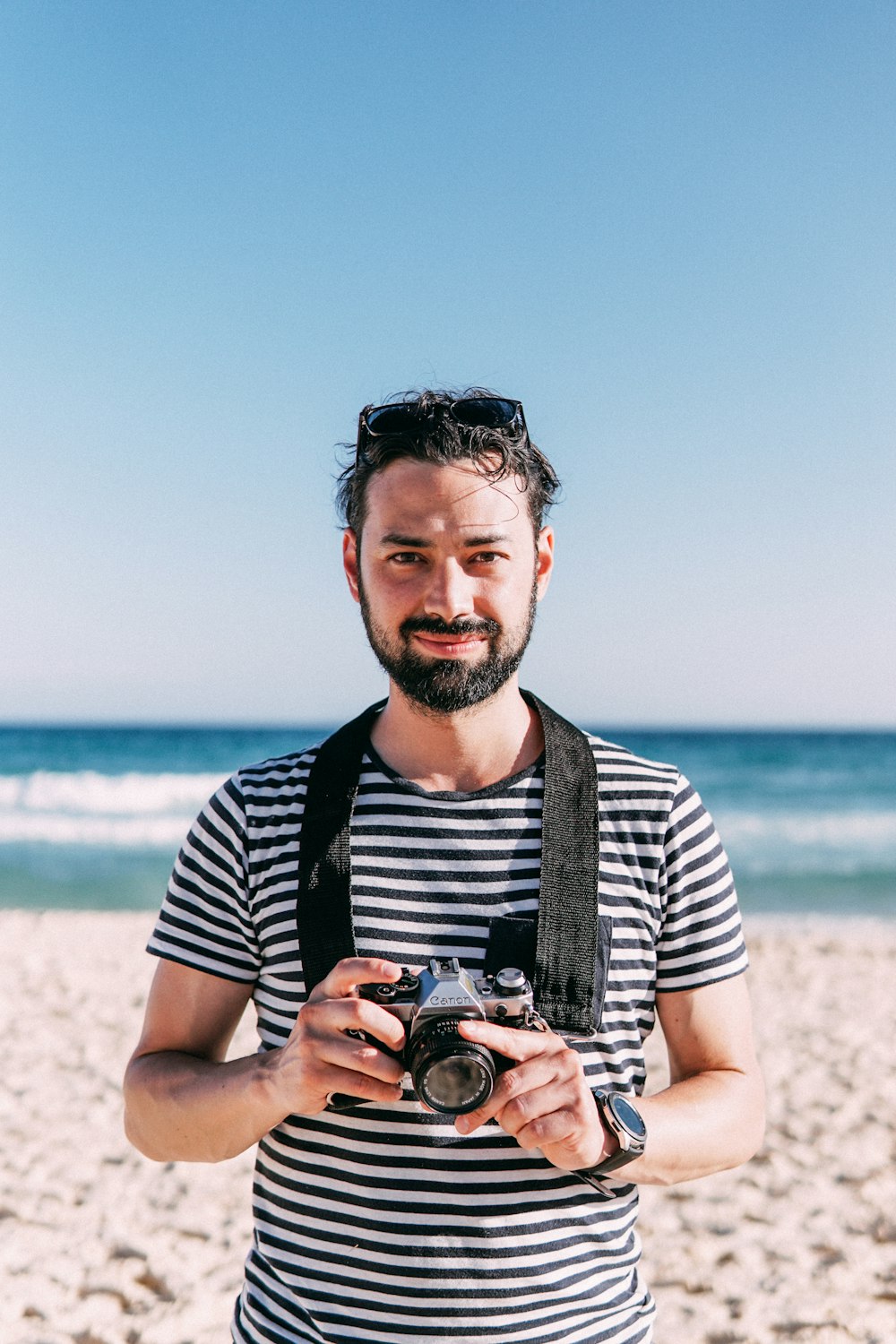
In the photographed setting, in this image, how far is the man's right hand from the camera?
1.58 m

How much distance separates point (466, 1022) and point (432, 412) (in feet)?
3.59

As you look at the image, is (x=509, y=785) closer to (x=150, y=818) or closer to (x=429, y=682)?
(x=429, y=682)

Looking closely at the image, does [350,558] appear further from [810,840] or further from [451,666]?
[810,840]

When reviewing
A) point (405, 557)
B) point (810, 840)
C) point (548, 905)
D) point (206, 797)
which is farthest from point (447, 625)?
point (206, 797)

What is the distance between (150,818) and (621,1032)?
24148mm

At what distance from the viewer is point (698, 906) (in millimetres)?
1816

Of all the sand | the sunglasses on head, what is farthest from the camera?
the sand

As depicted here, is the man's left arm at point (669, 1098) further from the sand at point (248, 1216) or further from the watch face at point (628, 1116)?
the sand at point (248, 1216)

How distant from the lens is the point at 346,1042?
5.24ft

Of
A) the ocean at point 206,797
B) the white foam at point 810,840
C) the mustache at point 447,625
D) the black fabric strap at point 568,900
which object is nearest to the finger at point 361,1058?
the black fabric strap at point 568,900

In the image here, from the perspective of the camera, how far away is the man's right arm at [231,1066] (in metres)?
1.60

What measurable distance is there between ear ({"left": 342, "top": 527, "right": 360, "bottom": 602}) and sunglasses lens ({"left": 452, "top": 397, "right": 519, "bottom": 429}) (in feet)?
1.05

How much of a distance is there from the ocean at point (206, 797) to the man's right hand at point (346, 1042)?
815cm

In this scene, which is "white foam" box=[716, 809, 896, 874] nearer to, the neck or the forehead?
the neck
